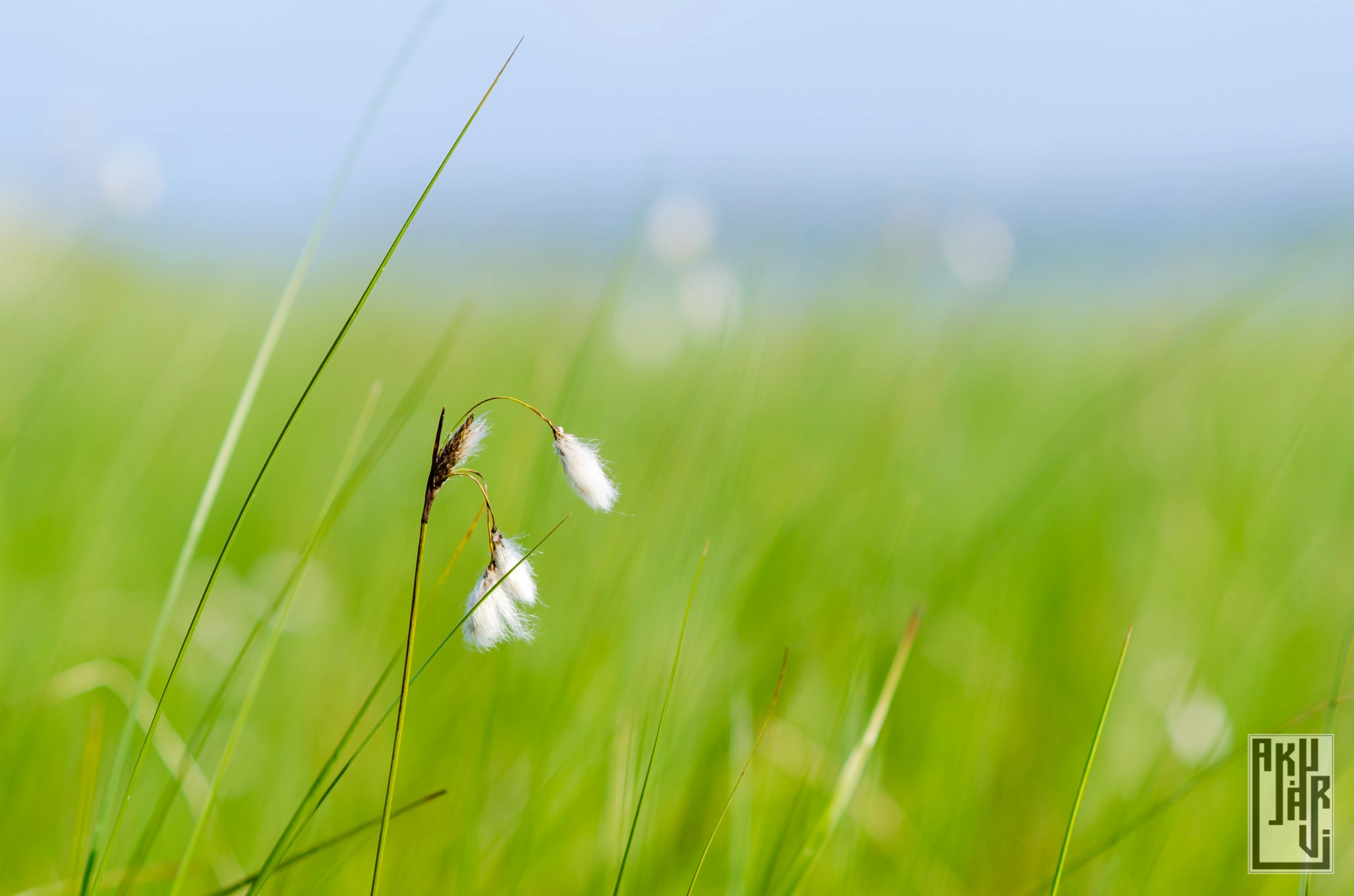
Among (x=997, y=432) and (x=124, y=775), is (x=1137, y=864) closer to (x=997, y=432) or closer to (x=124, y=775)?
(x=124, y=775)

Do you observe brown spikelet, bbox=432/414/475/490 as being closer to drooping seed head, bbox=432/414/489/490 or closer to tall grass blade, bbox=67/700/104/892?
drooping seed head, bbox=432/414/489/490

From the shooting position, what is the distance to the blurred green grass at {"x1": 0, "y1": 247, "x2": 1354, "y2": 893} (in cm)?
163

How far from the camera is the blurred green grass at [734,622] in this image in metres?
1.63

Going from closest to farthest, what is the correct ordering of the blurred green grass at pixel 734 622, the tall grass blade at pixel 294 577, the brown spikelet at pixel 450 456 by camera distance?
the brown spikelet at pixel 450 456
the tall grass blade at pixel 294 577
the blurred green grass at pixel 734 622

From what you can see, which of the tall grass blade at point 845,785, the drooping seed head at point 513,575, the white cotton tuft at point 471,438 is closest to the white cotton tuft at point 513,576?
the drooping seed head at point 513,575

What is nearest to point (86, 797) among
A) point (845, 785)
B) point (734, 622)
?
point (845, 785)

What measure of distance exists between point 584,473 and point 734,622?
1612 millimetres

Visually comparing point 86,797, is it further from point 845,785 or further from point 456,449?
point 845,785

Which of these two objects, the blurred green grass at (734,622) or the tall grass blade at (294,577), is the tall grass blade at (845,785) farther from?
the tall grass blade at (294,577)

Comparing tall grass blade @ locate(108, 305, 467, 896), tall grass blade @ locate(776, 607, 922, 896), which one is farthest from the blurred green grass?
tall grass blade @ locate(108, 305, 467, 896)

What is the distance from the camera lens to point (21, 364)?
4441 millimetres

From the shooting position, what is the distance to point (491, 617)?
890 millimetres

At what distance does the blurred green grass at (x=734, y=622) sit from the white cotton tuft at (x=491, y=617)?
125 mm

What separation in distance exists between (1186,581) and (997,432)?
2039 mm
